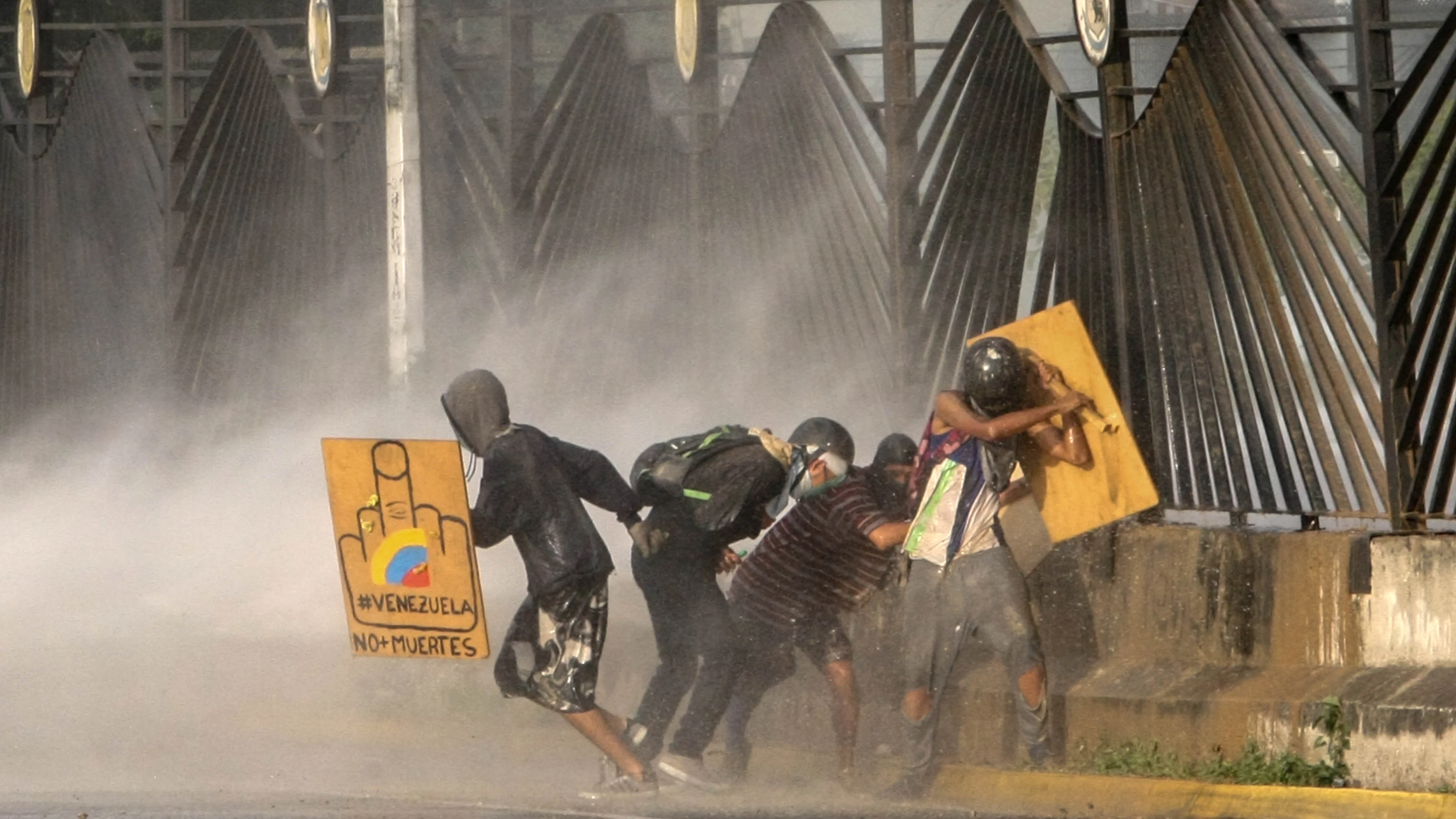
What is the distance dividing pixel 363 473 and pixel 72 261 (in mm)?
9307

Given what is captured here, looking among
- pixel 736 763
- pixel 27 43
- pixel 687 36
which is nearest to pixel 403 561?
pixel 736 763

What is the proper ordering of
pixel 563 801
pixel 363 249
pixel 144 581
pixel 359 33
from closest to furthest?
pixel 563 801 < pixel 144 581 < pixel 363 249 < pixel 359 33

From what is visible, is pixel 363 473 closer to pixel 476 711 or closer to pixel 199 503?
pixel 476 711

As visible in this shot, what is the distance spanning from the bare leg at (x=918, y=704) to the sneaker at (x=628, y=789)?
3.35 feet

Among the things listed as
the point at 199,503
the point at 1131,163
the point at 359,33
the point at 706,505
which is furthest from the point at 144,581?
the point at 359,33

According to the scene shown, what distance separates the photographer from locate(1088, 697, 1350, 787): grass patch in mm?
6648

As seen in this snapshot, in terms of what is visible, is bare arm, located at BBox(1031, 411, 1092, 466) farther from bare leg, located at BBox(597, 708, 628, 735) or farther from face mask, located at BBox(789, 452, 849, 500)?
bare leg, located at BBox(597, 708, 628, 735)

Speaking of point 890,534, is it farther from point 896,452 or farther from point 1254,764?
point 1254,764

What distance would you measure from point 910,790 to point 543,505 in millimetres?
1713

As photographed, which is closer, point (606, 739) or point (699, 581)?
point (606, 739)

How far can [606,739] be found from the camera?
7.79 metres

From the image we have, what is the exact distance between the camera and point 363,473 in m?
8.09

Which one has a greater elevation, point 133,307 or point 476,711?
point 133,307

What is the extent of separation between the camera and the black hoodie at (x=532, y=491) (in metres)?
7.76
